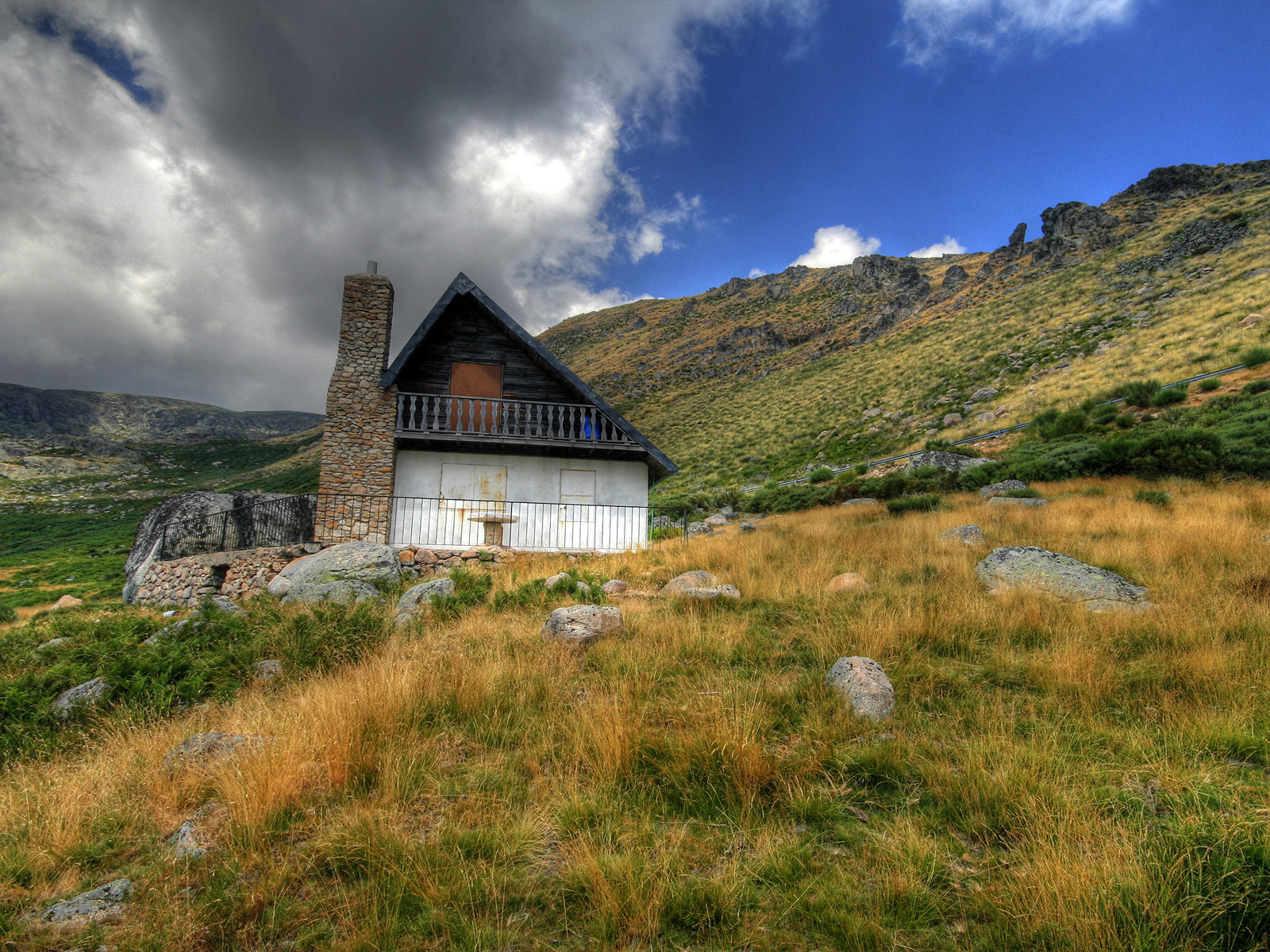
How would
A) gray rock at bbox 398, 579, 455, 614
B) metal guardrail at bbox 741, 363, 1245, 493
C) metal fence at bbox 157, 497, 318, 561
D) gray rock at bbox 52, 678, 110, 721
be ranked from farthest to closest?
metal guardrail at bbox 741, 363, 1245, 493 → metal fence at bbox 157, 497, 318, 561 → gray rock at bbox 398, 579, 455, 614 → gray rock at bbox 52, 678, 110, 721

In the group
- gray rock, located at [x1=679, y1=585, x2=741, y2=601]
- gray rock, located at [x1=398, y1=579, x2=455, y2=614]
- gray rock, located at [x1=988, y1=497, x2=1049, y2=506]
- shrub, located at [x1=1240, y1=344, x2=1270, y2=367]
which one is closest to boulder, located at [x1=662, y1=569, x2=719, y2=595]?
gray rock, located at [x1=679, y1=585, x2=741, y2=601]

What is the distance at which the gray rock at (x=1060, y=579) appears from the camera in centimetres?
645

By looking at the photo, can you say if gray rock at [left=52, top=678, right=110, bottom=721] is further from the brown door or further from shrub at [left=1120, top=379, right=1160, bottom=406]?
shrub at [left=1120, top=379, right=1160, bottom=406]

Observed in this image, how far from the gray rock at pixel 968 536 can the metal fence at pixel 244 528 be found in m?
18.8

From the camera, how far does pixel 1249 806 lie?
283 centimetres

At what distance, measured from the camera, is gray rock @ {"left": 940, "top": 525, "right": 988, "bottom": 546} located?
388 inches

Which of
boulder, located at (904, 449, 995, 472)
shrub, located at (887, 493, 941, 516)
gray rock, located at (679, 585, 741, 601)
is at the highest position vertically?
boulder, located at (904, 449, 995, 472)

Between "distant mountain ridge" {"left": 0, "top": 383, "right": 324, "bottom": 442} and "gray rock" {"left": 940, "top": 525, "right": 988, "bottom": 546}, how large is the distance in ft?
582

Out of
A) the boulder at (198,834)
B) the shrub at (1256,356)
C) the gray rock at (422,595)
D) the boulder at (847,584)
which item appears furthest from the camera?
the shrub at (1256,356)

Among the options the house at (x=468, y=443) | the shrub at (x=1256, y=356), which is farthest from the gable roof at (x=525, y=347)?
the shrub at (x=1256, y=356)

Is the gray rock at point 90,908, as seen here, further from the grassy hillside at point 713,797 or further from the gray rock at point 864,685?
the gray rock at point 864,685

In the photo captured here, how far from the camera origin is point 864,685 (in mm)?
4547

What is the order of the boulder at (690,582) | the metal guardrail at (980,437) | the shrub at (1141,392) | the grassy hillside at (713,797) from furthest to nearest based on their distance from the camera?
the shrub at (1141,392) < the metal guardrail at (980,437) < the boulder at (690,582) < the grassy hillside at (713,797)

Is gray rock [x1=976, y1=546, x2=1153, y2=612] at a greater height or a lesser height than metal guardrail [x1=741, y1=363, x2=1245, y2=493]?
lesser
